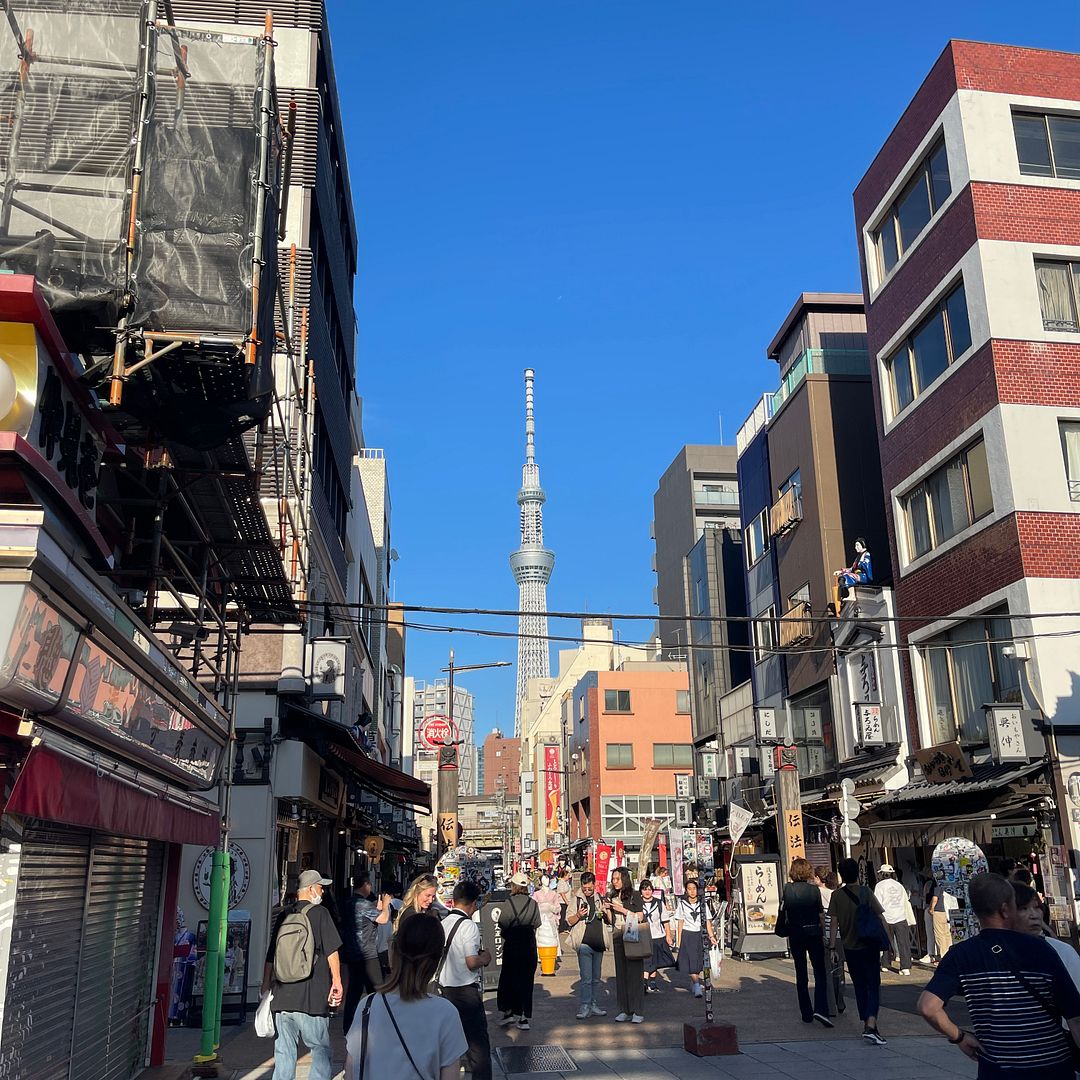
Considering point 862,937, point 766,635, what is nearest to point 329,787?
point 862,937

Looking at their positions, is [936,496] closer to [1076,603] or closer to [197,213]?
[1076,603]

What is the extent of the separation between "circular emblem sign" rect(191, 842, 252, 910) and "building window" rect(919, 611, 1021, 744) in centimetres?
1389

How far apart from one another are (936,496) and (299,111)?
54.4ft

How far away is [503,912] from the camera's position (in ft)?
39.3

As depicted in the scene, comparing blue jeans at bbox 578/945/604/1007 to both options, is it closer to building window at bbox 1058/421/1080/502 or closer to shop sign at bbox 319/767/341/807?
shop sign at bbox 319/767/341/807

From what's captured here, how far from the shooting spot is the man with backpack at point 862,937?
11242 millimetres

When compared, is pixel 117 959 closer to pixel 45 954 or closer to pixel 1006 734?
pixel 45 954

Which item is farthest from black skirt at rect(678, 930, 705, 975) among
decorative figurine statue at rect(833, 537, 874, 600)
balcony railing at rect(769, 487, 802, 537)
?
balcony railing at rect(769, 487, 802, 537)

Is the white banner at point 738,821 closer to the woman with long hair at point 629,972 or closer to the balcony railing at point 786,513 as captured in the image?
the balcony railing at point 786,513

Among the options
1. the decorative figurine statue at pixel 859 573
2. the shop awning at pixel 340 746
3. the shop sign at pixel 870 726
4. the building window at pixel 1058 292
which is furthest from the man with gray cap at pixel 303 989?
the decorative figurine statue at pixel 859 573

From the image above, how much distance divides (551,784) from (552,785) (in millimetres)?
209

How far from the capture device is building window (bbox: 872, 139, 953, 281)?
2306 centimetres

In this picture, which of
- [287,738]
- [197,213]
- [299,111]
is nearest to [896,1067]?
[197,213]

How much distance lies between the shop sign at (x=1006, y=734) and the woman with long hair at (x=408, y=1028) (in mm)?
15547
